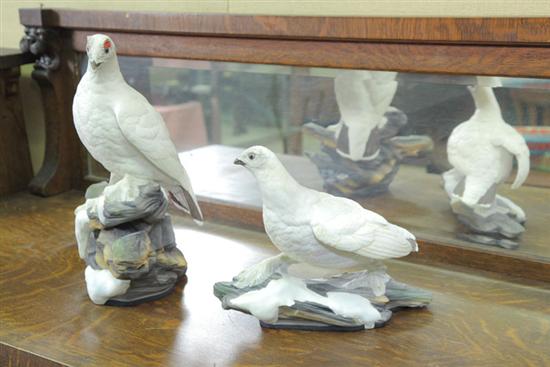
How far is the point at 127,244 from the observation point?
766mm

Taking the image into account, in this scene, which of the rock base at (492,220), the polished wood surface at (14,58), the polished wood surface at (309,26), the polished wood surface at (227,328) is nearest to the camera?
the polished wood surface at (227,328)

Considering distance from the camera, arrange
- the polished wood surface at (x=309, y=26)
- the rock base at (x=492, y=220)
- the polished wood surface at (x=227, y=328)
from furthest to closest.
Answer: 1. the rock base at (x=492, y=220)
2. the polished wood surface at (x=309, y=26)
3. the polished wood surface at (x=227, y=328)

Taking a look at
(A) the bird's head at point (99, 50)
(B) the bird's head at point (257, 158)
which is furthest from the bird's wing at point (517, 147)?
(A) the bird's head at point (99, 50)

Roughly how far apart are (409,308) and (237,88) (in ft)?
1.60

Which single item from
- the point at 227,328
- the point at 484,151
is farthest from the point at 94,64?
the point at 484,151

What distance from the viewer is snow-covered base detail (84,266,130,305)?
778mm

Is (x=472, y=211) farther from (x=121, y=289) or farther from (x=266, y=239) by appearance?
(x=121, y=289)

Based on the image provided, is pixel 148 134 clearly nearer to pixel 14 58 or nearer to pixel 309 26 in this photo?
pixel 309 26

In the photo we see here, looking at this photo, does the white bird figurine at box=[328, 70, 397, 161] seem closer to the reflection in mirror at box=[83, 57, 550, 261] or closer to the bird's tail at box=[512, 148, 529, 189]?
Result: the reflection in mirror at box=[83, 57, 550, 261]

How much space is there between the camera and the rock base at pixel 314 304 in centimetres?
72

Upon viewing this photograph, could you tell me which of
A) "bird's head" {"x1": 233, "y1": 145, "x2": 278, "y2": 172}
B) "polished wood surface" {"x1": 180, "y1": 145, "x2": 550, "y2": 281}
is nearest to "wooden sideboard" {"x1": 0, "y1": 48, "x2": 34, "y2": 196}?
"polished wood surface" {"x1": 180, "y1": 145, "x2": 550, "y2": 281}

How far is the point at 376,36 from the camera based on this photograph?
35.2 inches

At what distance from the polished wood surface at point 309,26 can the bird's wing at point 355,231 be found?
0.28 m

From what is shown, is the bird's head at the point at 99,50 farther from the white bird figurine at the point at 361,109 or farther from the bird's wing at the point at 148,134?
the white bird figurine at the point at 361,109
